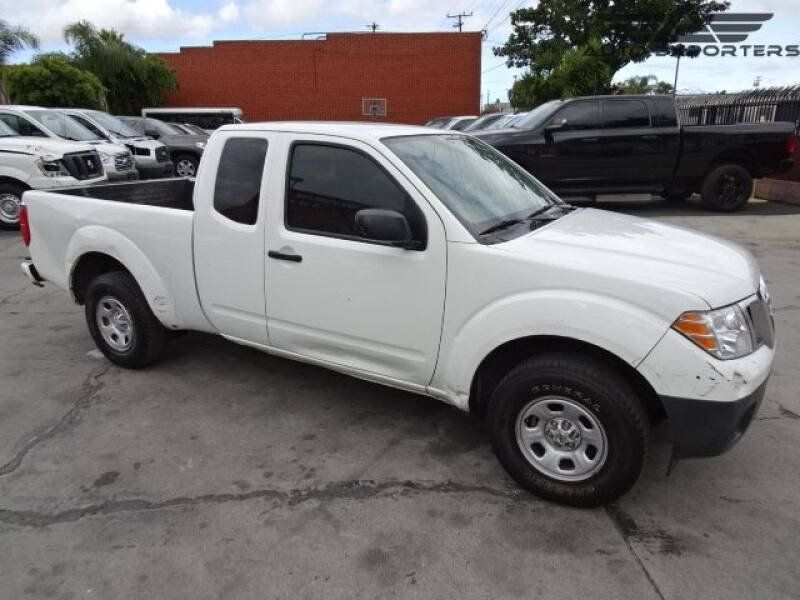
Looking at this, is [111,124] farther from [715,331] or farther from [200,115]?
[715,331]

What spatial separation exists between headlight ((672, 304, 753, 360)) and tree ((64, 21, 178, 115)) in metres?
31.6

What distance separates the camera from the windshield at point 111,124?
13.6 m

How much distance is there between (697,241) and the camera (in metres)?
3.27

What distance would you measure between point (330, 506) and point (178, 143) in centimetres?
1547

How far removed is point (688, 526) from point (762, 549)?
290mm

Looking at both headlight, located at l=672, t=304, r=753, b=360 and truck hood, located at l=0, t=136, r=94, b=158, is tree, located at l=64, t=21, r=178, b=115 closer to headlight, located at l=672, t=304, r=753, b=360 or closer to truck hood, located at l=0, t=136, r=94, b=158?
truck hood, located at l=0, t=136, r=94, b=158

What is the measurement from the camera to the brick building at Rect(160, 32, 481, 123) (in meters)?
31.2

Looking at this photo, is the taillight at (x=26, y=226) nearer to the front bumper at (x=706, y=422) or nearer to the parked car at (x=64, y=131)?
the front bumper at (x=706, y=422)

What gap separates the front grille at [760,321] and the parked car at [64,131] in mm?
10715

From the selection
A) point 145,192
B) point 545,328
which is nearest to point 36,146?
point 145,192

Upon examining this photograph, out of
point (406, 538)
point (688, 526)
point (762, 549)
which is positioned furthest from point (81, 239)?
point (762, 549)

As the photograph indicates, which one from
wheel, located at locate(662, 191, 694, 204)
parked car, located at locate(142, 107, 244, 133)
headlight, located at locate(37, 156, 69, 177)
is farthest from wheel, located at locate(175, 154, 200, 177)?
wheel, located at locate(662, 191, 694, 204)

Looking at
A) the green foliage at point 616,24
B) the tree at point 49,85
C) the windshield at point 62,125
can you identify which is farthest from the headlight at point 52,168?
the green foliage at point 616,24

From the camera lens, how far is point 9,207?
10.1 metres
